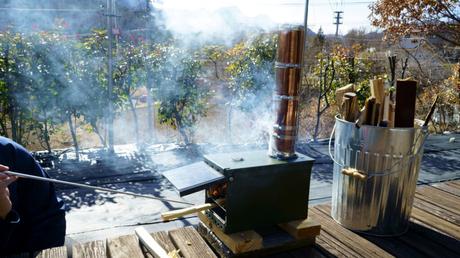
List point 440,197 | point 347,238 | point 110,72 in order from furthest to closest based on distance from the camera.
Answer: point 110,72 < point 440,197 < point 347,238

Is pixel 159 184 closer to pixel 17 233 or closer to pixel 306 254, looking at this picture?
pixel 17 233

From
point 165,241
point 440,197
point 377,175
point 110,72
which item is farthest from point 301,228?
point 110,72

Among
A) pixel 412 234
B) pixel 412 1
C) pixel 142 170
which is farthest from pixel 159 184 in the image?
pixel 412 1

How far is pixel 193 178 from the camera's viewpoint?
131 centimetres

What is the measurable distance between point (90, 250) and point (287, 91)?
977mm

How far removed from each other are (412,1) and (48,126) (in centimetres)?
675

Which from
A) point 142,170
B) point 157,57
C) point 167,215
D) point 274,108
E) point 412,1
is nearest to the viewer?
point 167,215

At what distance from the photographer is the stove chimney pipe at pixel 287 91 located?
1.39 m

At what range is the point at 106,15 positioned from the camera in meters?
3.96

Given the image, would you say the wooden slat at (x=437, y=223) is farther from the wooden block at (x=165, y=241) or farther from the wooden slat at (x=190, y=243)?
the wooden block at (x=165, y=241)

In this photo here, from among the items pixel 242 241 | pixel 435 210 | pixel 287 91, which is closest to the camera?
pixel 242 241

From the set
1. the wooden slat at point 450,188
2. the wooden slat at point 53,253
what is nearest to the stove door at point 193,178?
the wooden slat at point 53,253

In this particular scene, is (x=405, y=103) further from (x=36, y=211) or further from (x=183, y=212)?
(x=36, y=211)

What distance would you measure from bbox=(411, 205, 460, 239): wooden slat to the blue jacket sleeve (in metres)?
1.72
